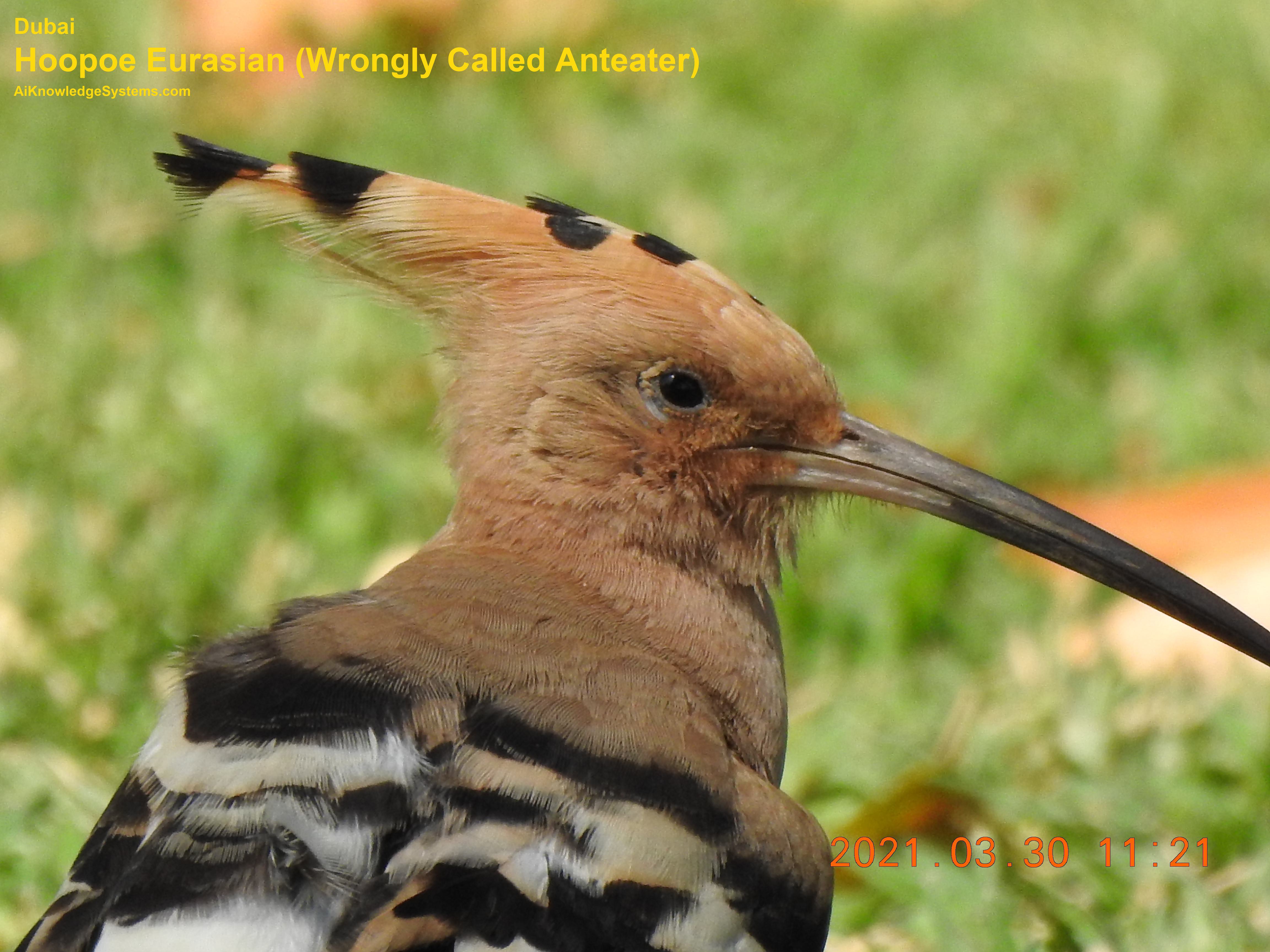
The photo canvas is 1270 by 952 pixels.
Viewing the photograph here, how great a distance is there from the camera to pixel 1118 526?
3.25m

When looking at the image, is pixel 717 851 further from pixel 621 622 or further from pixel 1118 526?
pixel 1118 526

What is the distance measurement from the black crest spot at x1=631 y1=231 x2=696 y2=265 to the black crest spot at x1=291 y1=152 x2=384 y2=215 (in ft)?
1.00

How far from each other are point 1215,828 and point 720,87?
10.4 feet

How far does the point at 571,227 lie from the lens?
207 cm

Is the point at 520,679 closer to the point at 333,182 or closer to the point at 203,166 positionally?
the point at 333,182

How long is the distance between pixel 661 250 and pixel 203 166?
527 millimetres

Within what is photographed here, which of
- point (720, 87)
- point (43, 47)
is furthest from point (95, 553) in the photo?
point (720, 87)

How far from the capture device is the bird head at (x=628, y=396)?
2.05m

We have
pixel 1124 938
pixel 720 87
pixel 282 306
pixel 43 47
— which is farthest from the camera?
pixel 720 87
